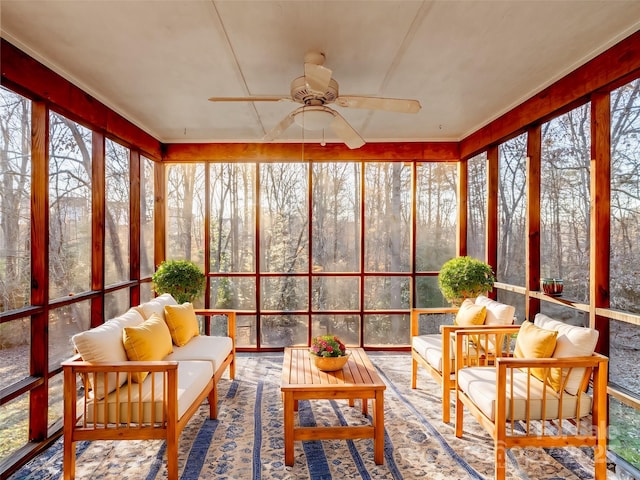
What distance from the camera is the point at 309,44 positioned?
8.21 feet

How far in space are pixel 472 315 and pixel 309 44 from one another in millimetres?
2703

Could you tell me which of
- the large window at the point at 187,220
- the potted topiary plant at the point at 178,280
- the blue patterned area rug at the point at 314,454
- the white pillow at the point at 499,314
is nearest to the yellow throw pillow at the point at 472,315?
the white pillow at the point at 499,314

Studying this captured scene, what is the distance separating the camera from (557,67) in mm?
2900

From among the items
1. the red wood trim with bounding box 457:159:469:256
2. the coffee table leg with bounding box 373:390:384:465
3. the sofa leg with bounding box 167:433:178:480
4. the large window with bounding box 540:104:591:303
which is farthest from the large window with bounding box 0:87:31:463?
the red wood trim with bounding box 457:159:469:256

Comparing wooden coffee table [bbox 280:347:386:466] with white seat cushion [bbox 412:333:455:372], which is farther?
white seat cushion [bbox 412:333:455:372]

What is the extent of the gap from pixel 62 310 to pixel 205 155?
2.64 metres

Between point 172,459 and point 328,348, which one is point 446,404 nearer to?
point 328,348

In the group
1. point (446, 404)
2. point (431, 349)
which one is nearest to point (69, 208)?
point (431, 349)

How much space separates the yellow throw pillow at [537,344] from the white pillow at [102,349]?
2750 millimetres

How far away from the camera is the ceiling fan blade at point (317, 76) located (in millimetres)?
2041

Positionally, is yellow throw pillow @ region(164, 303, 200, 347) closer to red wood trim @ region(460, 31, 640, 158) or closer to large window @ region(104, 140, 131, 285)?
large window @ region(104, 140, 131, 285)

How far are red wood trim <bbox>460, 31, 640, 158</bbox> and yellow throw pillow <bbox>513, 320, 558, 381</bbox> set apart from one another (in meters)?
1.83

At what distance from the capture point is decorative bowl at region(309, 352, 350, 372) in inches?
112

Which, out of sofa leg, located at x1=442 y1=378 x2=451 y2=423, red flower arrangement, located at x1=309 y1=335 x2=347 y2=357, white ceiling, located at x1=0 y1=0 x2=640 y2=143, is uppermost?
white ceiling, located at x1=0 y1=0 x2=640 y2=143
